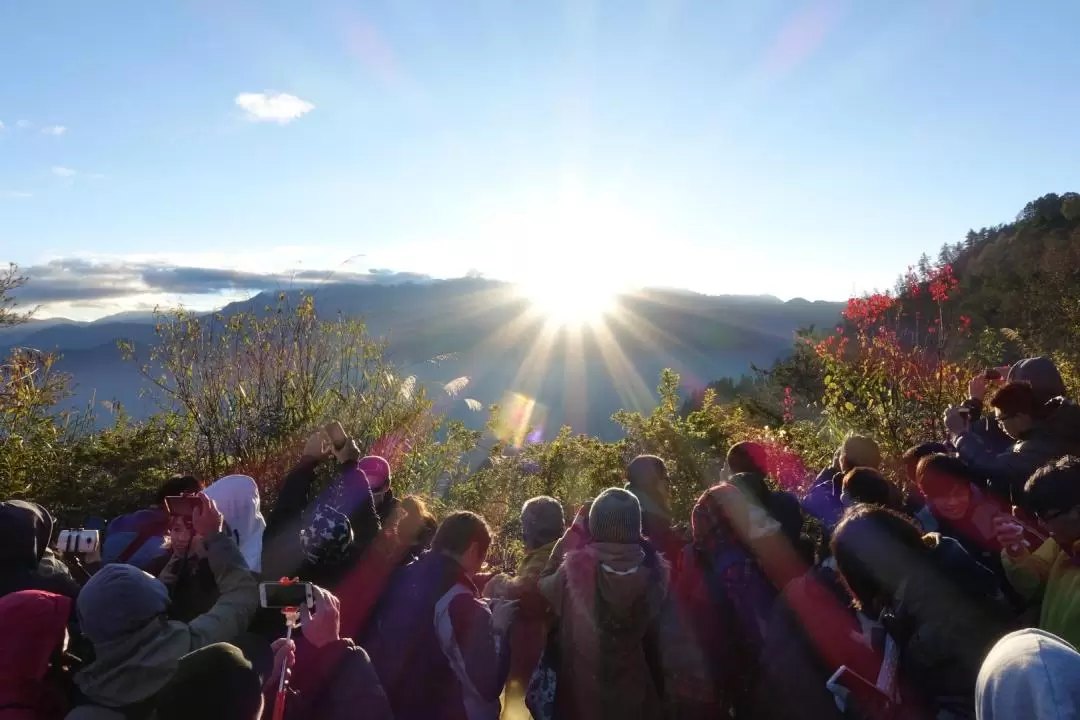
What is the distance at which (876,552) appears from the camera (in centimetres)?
231

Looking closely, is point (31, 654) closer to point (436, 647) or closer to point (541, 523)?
point (436, 647)

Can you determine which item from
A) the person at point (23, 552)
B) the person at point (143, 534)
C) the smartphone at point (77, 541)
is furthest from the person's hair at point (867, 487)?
the smartphone at point (77, 541)

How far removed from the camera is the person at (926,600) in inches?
84.1

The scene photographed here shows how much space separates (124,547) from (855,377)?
8432 mm

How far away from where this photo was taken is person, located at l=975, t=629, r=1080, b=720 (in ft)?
3.63

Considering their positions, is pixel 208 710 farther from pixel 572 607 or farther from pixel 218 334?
pixel 218 334

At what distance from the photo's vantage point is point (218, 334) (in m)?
8.38

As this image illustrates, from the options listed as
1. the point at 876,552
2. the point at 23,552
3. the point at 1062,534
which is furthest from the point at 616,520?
the point at 23,552

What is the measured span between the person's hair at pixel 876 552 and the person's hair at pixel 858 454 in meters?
1.92

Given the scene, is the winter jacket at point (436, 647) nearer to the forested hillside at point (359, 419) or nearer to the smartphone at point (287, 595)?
the smartphone at point (287, 595)

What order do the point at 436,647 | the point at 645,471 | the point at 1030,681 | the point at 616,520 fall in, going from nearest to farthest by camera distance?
the point at 1030,681 → the point at 616,520 → the point at 436,647 → the point at 645,471

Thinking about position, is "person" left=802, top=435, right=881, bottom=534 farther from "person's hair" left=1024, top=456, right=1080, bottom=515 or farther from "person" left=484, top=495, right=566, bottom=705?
"person" left=484, top=495, right=566, bottom=705

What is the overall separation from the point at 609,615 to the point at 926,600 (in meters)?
1.20

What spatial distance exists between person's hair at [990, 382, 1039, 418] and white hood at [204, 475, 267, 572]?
4440 millimetres
